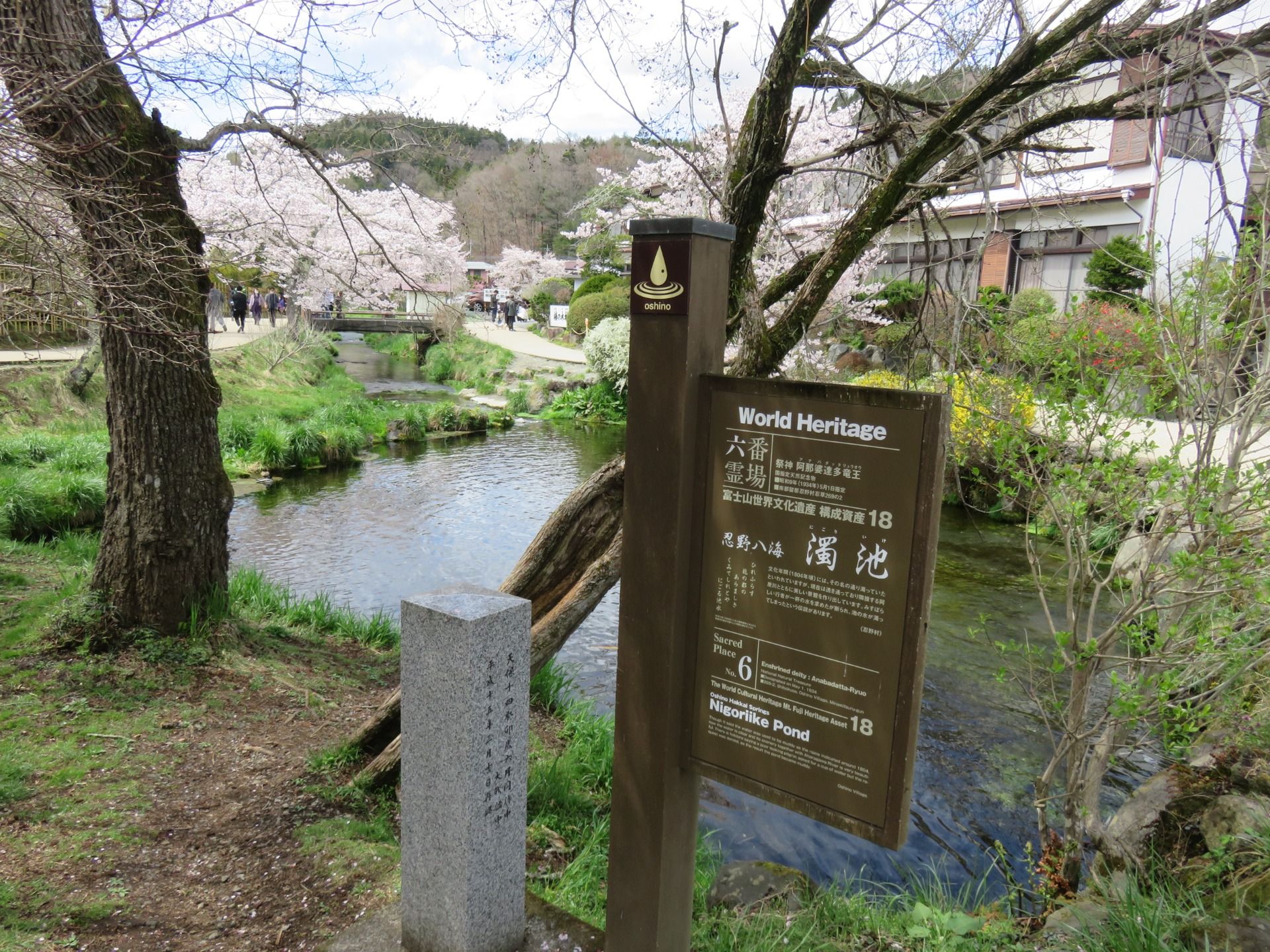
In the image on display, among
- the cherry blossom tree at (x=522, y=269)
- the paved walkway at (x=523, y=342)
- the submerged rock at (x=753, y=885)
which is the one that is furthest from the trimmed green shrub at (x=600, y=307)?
the submerged rock at (x=753, y=885)

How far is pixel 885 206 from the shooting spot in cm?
381

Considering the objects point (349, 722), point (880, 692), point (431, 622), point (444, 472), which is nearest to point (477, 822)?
point (431, 622)

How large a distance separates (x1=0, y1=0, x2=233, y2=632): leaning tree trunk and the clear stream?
10.6 feet

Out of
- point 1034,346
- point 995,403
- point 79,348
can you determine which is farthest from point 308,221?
point 1034,346

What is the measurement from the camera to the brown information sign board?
1971mm

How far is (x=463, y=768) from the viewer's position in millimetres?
2707

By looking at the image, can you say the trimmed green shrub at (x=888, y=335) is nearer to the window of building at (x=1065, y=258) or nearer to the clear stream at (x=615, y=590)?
the window of building at (x=1065, y=258)

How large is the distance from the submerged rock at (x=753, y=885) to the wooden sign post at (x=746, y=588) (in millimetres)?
1183

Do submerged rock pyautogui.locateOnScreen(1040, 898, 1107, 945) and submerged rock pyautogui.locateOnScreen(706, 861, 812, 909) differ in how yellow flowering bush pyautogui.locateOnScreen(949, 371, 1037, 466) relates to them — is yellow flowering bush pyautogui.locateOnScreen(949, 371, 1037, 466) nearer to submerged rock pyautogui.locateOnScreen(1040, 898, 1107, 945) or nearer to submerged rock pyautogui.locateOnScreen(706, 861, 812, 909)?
submerged rock pyautogui.locateOnScreen(1040, 898, 1107, 945)

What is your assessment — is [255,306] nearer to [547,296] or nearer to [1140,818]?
[547,296]

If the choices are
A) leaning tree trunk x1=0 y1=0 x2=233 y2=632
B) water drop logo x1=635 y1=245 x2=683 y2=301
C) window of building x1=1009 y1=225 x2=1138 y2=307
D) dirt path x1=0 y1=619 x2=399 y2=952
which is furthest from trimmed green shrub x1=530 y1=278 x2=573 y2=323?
water drop logo x1=635 y1=245 x2=683 y2=301

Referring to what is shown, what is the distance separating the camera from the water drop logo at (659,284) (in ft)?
7.47

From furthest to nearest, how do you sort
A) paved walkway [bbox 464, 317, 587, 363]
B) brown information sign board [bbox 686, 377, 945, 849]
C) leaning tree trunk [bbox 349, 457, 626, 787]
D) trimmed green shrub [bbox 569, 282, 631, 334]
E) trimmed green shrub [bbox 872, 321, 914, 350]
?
paved walkway [bbox 464, 317, 587, 363]
trimmed green shrub [bbox 569, 282, 631, 334]
trimmed green shrub [bbox 872, 321, 914, 350]
leaning tree trunk [bbox 349, 457, 626, 787]
brown information sign board [bbox 686, 377, 945, 849]

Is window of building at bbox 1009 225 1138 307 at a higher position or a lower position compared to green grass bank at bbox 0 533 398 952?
higher
